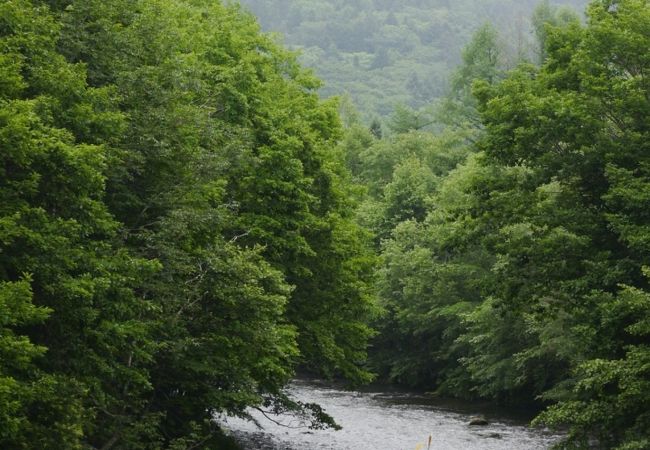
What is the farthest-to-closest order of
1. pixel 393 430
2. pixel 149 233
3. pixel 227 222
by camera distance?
pixel 393 430 → pixel 227 222 → pixel 149 233

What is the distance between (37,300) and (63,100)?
4410 mm

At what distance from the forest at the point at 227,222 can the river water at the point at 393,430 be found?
257 centimetres

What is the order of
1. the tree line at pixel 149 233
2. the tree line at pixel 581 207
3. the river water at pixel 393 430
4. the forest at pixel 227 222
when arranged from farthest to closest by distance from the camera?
the river water at pixel 393 430, the tree line at pixel 581 207, the forest at pixel 227 222, the tree line at pixel 149 233

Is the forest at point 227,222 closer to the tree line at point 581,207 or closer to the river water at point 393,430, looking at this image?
the tree line at point 581,207

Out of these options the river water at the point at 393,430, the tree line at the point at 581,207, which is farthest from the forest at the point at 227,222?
the river water at the point at 393,430

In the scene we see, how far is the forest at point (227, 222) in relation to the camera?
58.8 feet

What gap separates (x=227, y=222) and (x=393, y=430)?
16250 mm

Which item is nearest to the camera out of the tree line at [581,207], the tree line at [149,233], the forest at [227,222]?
the tree line at [149,233]

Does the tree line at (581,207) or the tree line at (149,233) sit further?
the tree line at (581,207)

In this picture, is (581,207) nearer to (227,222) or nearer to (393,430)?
(227,222)

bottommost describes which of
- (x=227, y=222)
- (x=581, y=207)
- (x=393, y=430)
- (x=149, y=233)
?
(x=393, y=430)

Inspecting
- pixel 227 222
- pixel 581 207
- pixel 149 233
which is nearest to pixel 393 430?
pixel 581 207

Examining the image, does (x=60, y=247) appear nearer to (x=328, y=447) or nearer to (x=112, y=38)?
(x=112, y=38)

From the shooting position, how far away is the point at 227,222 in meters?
26.8
